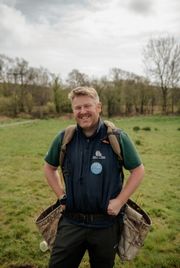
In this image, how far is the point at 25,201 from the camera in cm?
795

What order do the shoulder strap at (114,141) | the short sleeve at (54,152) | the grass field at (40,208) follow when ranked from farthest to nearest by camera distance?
the grass field at (40,208), the short sleeve at (54,152), the shoulder strap at (114,141)

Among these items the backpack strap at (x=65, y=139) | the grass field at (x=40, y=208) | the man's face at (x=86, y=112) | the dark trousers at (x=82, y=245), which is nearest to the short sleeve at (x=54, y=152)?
the backpack strap at (x=65, y=139)

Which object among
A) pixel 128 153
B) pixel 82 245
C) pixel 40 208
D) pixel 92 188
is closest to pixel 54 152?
pixel 92 188

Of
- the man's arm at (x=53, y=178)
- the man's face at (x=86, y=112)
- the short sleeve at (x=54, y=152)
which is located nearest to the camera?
the man's face at (x=86, y=112)

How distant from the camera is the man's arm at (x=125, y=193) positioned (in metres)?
3.08

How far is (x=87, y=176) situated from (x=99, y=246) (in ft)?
2.51

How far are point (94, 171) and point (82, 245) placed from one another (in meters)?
0.86

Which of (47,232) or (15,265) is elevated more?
(47,232)

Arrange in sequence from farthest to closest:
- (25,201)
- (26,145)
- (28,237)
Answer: (26,145) < (25,201) < (28,237)

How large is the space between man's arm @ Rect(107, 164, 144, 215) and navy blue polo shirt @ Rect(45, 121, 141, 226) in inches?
2.3

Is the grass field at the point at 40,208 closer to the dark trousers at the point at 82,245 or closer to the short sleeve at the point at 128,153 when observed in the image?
the dark trousers at the point at 82,245

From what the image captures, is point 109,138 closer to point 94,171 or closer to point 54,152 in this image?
point 94,171

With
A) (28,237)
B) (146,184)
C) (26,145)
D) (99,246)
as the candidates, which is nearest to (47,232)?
(99,246)

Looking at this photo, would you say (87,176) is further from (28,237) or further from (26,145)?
(26,145)
